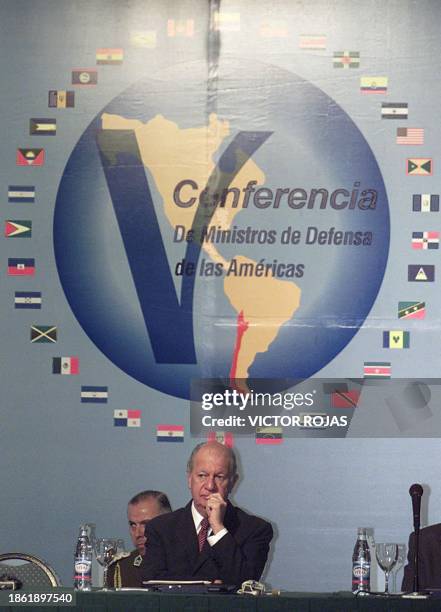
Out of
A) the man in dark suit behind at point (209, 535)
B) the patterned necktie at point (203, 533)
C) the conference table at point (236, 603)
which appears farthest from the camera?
the patterned necktie at point (203, 533)

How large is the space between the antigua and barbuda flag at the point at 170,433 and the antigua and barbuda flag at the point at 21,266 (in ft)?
2.90

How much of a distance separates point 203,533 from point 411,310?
144 centimetres

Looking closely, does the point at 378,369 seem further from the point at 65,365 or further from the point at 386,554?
the point at 386,554

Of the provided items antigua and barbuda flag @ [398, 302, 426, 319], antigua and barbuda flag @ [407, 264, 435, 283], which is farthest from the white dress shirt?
antigua and barbuda flag @ [407, 264, 435, 283]

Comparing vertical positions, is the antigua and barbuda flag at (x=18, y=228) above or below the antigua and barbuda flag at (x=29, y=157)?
below

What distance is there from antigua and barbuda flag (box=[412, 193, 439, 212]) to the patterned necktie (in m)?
1.71

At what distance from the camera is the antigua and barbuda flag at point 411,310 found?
5.97 meters

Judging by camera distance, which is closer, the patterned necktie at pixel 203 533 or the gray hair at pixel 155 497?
the patterned necktie at pixel 203 533

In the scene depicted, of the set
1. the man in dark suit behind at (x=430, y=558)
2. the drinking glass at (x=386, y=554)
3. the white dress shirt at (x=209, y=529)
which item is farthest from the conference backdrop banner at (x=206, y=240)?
the drinking glass at (x=386, y=554)

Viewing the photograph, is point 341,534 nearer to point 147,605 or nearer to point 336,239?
point 336,239

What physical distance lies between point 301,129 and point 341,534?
1769mm

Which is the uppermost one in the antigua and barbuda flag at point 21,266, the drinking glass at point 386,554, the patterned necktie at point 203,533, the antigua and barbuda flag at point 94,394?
the antigua and barbuda flag at point 21,266

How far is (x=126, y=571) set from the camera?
532 cm

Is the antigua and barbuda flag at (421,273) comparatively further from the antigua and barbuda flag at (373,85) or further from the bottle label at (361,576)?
the bottle label at (361,576)
